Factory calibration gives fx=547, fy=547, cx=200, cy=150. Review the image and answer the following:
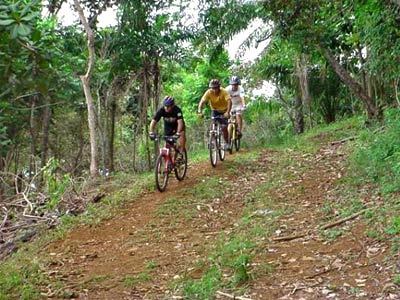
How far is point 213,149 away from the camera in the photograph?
10.2 m

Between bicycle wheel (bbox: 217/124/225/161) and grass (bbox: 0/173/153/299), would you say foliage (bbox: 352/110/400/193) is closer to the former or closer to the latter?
bicycle wheel (bbox: 217/124/225/161)

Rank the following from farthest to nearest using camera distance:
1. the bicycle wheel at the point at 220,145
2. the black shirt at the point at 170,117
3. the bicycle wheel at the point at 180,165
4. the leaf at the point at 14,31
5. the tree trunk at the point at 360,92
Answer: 1. the tree trunk at the point at 360,92
2. the bicycle wheel at the point at 220,145
3. the bicycle wheel at the point at 180,165
4. the black shirt at the point at 170,117
5. the leaf at the point at 14,31

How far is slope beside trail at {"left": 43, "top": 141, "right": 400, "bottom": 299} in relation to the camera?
466cm

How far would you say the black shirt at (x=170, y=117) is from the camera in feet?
28.5

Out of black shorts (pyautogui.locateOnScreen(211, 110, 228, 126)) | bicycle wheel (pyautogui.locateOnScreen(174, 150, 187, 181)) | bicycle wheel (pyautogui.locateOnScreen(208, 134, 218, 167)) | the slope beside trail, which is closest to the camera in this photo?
the slope beside trail

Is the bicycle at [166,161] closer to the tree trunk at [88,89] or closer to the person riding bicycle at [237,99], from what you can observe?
the tree trunk at [88,89]

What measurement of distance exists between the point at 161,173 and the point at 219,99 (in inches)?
95.3

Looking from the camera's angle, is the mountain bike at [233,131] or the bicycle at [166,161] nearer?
the bicycle at [166,161]

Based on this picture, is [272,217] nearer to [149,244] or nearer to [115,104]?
[149,244]

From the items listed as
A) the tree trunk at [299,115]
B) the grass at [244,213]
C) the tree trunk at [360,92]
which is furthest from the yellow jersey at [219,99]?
the tree trunk at [299,115]

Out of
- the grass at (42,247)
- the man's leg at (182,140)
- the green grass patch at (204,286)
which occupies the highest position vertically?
the man's leg at (182,140)

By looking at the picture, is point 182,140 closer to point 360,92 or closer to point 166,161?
point 166,161

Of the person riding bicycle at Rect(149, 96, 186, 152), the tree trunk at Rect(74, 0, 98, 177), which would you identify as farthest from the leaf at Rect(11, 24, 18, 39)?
the tree trunk at Rect(74, 0, 98, 177)

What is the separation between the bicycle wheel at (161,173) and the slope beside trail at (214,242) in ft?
0.48
